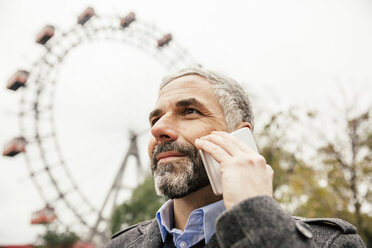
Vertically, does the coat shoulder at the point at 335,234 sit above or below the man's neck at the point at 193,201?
below

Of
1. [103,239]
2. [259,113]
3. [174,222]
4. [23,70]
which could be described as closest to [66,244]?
[103,239]

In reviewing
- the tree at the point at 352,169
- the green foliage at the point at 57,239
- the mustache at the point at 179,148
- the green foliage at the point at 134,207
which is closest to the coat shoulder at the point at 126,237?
the mustache at the point at 179,148

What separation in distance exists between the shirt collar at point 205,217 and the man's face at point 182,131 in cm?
13

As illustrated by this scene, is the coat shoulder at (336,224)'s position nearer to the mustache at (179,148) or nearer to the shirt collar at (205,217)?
the shirt collar at (205,217)

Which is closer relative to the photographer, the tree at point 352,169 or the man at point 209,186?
the man at point 209,186

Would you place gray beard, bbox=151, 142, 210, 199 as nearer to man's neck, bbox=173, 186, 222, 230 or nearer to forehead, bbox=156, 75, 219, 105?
man's neck, bbox=173, 186, 222, 230

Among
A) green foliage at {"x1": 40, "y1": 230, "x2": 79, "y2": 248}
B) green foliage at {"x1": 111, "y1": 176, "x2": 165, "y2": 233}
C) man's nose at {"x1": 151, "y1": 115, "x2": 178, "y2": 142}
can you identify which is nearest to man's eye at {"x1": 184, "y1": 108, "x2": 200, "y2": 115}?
man's nose at {"x1": 151, "y1": 115, "x2": 178, "y2": 142}

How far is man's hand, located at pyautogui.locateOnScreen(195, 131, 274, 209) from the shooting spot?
1082 mm

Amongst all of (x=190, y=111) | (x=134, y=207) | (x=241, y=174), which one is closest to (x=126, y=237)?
(x=190, y=111)

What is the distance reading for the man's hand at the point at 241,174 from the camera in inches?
42.6

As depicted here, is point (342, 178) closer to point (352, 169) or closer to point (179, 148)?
point (352, 169)

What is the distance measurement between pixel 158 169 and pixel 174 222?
0.46 meters

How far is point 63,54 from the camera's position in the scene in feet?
50.0

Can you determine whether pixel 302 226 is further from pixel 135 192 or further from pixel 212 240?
pixel 135 192
